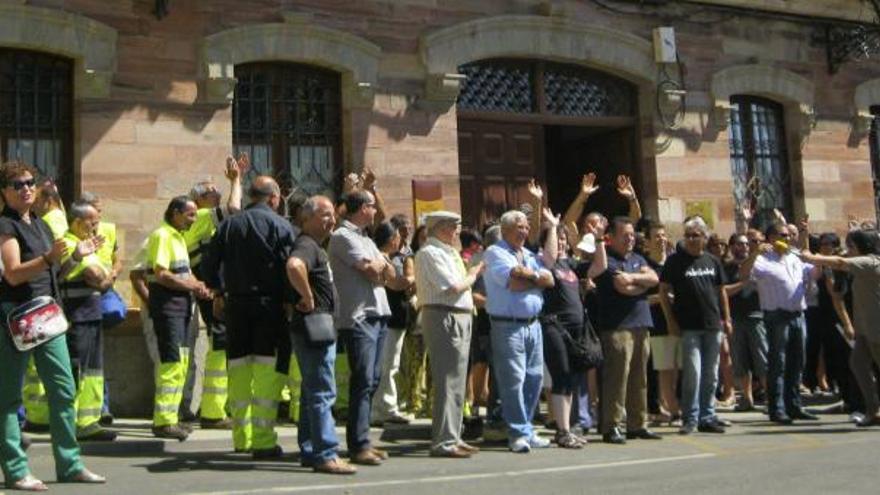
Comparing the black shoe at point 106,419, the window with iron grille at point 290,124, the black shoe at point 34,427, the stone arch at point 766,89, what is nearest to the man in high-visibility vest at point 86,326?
the black shoe at point 34,427

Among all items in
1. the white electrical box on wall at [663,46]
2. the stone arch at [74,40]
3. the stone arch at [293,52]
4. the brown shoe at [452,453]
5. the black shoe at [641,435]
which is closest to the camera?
the brown shoe at [452,453]

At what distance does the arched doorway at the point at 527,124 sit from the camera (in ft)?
43.4

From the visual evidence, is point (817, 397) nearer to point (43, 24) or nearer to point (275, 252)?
point (275, 252)

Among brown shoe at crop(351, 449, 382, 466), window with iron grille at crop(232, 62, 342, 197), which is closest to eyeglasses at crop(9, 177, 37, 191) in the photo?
brown shoe at crop(351, 449, 382, 466)

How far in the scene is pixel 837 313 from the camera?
11.3m

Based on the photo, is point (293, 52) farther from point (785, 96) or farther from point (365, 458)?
point (785, 96)

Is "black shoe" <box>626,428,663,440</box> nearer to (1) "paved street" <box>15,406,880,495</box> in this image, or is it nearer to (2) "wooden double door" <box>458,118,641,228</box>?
(1) "paved street" <box>15,406,880,495</box>

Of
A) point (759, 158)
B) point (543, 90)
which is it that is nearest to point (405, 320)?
point (543, 90)

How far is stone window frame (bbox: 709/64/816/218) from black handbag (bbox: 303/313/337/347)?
881cm

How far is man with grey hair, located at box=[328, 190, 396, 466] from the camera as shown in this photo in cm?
738

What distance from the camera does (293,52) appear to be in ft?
38.1

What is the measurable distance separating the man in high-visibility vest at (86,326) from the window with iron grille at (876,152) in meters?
12.1

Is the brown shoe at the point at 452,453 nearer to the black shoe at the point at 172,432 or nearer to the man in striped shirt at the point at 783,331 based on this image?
the black shoe at the point at 172,432

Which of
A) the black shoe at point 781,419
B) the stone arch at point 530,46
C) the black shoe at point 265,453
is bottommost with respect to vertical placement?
the black shoe at point 781,419
